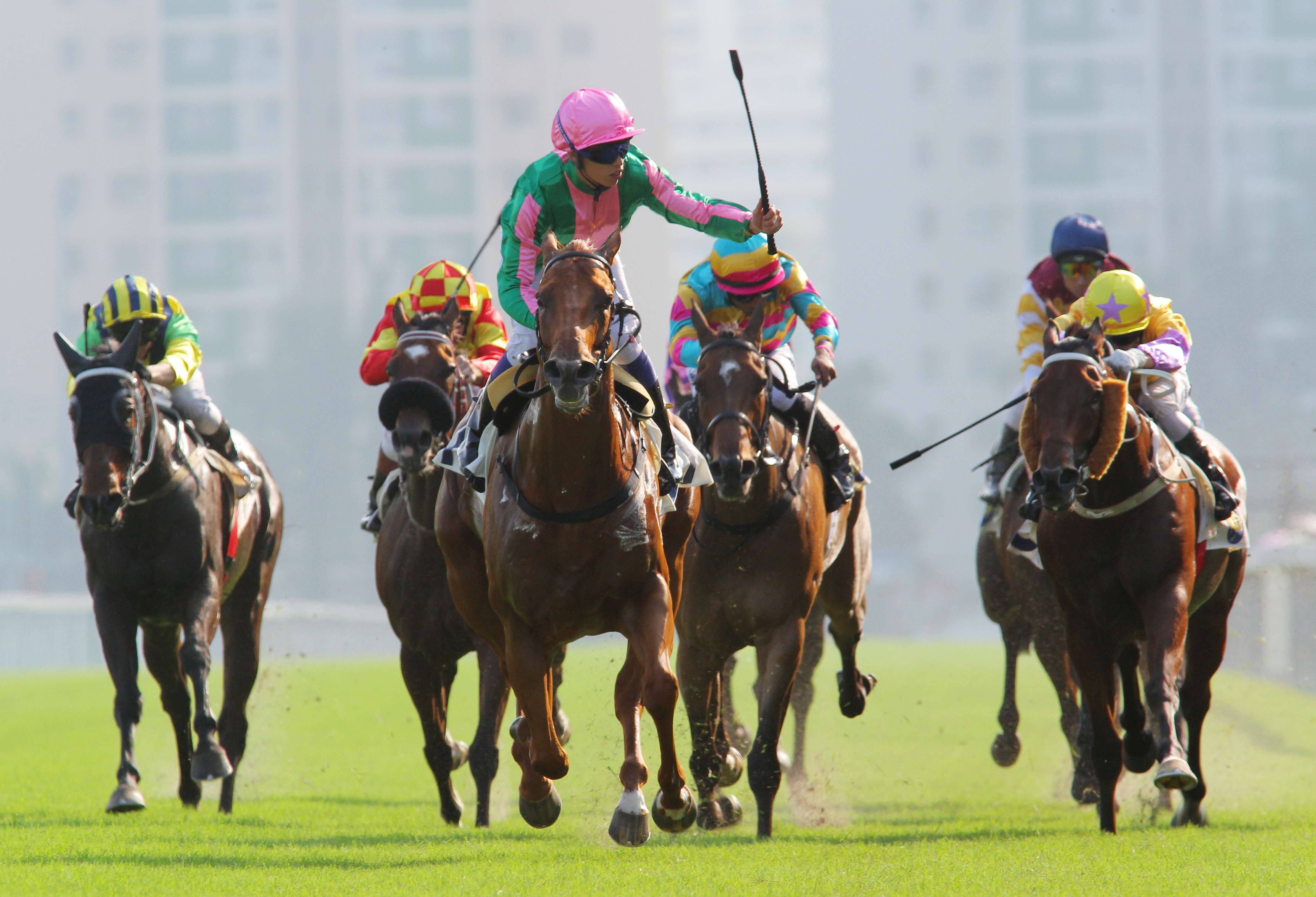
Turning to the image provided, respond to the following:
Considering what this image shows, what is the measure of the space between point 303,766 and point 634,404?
7087 mm

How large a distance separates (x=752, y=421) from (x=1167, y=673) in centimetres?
216

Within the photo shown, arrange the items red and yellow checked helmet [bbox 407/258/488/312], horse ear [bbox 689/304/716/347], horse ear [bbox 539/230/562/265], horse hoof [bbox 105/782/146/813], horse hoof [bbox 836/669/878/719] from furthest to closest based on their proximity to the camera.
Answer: red and yellow checked helmet [bbox 407/258/488/312], horse hoof [bbox 836/669/878/719], horse hoof [bbox 105/782/146/813], horse ear [bbox 689/304/716/347], horse ear [bbox 539/230/562/265]

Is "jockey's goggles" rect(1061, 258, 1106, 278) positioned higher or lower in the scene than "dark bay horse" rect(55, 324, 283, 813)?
higher

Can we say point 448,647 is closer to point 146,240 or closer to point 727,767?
point 727,767

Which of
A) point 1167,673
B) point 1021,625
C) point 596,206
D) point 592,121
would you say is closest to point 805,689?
point 1021,625

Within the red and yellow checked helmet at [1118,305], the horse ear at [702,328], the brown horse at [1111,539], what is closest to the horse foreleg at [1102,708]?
the brown horse at [1111,539]

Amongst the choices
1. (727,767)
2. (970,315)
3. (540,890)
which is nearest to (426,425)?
(727,767)

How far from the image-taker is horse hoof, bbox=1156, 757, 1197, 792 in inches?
273

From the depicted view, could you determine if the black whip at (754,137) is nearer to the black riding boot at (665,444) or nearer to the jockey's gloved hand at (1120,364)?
the black riding boot at (665,444)

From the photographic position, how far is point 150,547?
8.78 metres

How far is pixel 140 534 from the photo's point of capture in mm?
8773

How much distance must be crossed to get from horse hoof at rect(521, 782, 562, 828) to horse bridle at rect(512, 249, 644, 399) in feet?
5.12

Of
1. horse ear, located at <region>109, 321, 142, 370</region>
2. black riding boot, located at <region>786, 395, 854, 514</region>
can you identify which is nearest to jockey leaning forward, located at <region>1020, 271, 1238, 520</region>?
black riding boot, located at <region>786, 395, 854, 514</region>

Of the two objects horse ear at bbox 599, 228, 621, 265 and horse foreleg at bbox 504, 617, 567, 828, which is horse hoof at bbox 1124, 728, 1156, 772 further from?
horse ear at bbox 599, 228, 621, 265
